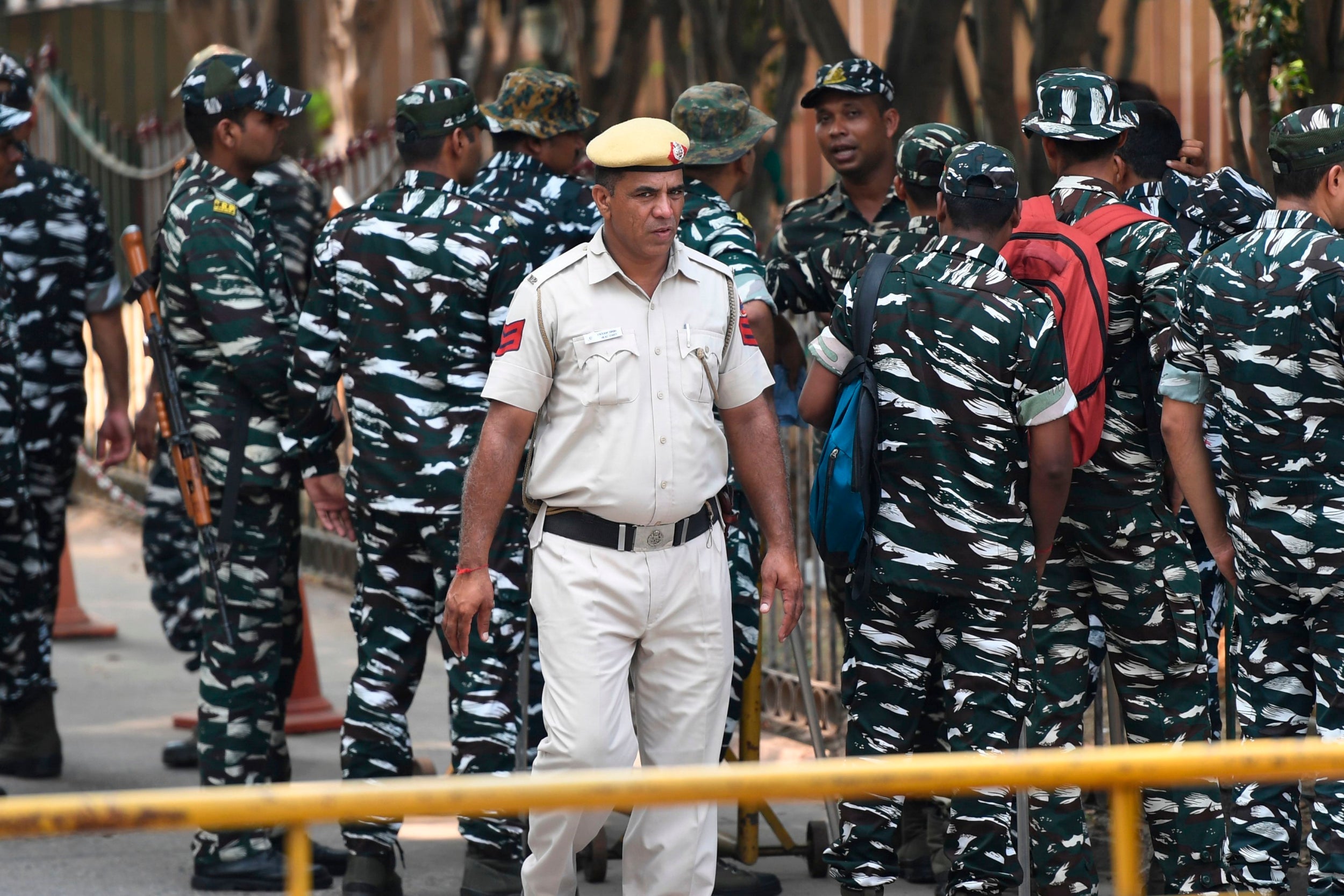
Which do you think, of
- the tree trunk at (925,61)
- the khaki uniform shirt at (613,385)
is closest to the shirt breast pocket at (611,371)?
the khaki uniform shirt at (613,385)

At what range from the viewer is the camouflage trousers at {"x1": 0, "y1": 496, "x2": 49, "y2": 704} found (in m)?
6.25

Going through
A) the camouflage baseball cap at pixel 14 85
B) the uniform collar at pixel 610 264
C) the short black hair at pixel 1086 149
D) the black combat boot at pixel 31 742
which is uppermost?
the camouflage baseball cap at pixel 14 85

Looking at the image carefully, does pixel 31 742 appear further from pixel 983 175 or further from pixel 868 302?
pixel 983 175

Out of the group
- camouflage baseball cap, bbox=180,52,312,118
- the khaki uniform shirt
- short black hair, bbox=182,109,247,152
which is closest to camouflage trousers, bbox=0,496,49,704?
short black hair, bbox=182,109,247,152

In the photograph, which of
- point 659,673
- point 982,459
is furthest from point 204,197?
point 982,459

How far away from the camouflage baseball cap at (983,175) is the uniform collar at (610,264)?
67 cm

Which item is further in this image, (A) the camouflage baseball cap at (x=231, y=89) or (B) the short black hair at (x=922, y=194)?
(A) the camouflage baseball cap at (x=231, y=89)

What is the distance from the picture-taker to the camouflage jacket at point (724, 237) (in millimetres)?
4875

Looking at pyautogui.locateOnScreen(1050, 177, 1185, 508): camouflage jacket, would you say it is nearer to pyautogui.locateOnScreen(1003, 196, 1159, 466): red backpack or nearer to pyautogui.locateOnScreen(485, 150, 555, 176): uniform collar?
pyautogui.locateOnScreen(1003, 196, 1159, 466): red backpack

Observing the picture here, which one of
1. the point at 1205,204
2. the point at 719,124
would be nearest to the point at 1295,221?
the point at 1205,204

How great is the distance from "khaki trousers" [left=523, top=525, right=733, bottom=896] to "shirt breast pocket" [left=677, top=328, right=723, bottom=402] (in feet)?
1.21

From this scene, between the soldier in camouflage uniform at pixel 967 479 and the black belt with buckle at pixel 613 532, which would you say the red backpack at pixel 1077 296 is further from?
the black belt with buckle at pixel 613 532

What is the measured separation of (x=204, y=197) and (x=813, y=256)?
1.89 meters

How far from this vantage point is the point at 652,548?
13.4 feet
